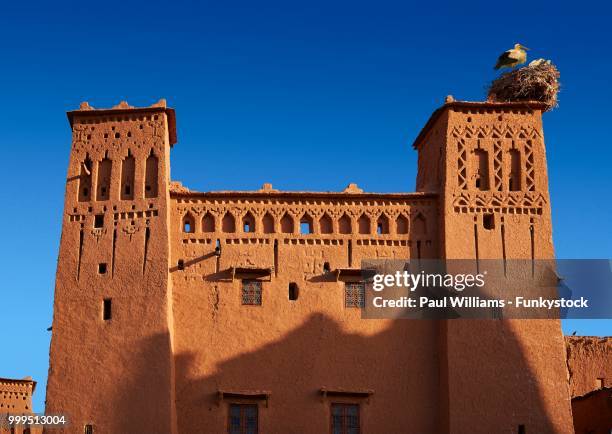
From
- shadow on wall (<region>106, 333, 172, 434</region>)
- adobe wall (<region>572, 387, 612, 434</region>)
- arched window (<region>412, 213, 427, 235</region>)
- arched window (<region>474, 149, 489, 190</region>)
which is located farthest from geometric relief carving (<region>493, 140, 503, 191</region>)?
shadow on wall (<region>106, 333, 172, 434</region>)

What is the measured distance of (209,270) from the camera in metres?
26.0

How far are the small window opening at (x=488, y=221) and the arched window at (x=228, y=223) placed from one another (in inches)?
239

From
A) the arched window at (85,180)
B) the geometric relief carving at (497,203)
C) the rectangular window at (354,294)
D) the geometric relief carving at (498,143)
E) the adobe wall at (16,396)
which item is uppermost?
the geometric relief carving at (498,143)

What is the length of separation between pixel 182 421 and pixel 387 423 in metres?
4.73

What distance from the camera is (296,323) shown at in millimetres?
25656

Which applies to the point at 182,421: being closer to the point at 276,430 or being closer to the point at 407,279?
the point at 276,430

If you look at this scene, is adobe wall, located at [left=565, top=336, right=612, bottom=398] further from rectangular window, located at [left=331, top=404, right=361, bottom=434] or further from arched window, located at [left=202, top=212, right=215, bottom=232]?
arched window, located at [left=202, top=212, right=215, bottom=232]

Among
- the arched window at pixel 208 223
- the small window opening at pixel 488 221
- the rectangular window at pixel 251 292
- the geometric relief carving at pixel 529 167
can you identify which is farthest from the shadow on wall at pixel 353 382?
the geometric relief carving at pixel 529 167

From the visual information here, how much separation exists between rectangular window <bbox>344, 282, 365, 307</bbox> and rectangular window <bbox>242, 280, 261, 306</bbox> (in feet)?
6.86

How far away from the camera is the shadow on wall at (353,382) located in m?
A: 24.7

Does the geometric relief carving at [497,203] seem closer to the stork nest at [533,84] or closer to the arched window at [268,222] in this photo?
the stork nest at [533,84]

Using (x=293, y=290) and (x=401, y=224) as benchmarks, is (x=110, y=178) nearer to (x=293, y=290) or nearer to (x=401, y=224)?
(x=293, y=290)

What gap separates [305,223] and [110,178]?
4.87 metres

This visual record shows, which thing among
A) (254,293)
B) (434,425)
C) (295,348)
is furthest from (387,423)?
(254,293)
